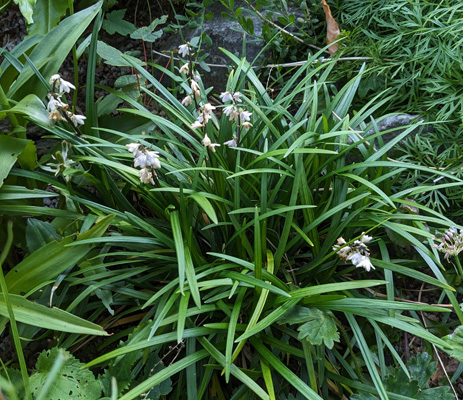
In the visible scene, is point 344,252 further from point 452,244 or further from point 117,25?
point 117,25

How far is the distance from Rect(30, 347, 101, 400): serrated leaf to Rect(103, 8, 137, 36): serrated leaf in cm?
179

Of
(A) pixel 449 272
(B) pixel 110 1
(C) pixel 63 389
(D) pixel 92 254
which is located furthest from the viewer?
(B) pixel 110 1

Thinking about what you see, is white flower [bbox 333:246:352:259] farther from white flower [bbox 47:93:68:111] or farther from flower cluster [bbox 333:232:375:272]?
white flower [bbox 47:93:68:111]

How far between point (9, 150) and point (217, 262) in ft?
2.82

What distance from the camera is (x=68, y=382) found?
4.41 ft

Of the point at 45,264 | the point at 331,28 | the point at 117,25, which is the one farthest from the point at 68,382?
the point at 331,28

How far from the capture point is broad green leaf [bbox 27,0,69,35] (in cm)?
191

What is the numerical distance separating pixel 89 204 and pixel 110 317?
457mm

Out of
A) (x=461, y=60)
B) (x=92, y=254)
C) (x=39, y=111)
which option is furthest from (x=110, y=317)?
(x=461, y=60)

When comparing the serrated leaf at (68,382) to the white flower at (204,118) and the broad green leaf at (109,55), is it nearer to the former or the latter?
the white flower at (204,118)

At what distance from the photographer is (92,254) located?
161cm

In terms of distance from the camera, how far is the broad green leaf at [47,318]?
1354mm

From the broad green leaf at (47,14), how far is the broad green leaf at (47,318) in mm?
1191

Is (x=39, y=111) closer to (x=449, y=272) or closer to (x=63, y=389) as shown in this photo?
(x=63, y=389)
